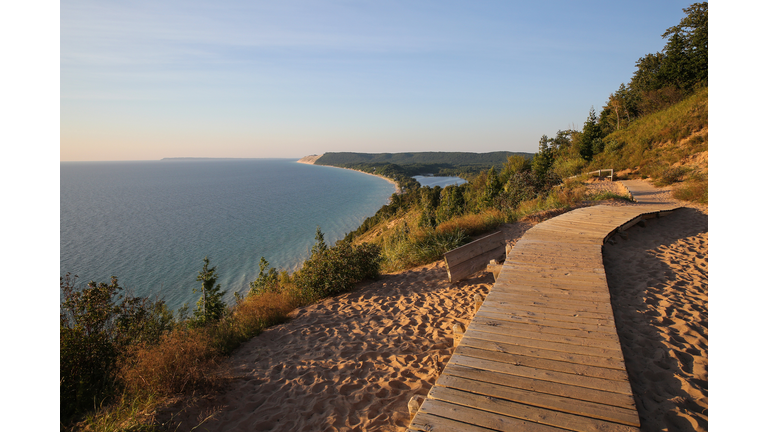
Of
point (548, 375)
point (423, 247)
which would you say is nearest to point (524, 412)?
point (548, 375)

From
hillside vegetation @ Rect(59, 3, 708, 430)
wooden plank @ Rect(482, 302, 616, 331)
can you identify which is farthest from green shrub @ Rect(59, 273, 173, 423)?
wooden plank @ Rect(482, 302, 616, 331)

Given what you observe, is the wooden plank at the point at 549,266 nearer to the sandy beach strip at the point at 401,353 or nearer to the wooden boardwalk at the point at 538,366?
the wooden boardwalk at the point at 538,366

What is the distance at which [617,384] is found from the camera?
268 centimetres

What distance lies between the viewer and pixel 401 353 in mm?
4641

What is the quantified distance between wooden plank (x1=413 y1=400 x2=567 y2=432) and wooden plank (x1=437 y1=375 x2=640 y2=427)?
21 centimetres

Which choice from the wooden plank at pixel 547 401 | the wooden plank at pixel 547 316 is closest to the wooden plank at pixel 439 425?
the wooden plank at pixel 547 401

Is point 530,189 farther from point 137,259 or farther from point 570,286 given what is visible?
point 137,259

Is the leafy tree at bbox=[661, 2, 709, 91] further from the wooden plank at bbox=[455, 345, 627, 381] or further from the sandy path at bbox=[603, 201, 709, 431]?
the wooden plank at bbox=[455, 345, 627, 381]

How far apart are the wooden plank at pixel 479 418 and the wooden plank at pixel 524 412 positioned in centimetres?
3

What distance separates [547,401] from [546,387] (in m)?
0.18

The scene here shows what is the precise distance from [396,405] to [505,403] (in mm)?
1395
